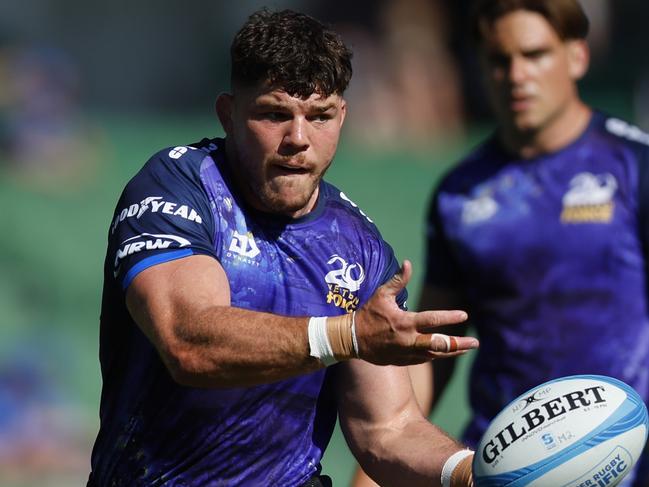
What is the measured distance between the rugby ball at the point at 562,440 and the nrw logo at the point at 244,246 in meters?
1.05

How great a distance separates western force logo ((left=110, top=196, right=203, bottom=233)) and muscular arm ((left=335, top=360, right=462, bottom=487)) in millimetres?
880

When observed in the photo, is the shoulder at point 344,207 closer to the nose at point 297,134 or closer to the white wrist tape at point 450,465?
the nose at point 297,134

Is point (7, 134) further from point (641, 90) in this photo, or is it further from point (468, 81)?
point (641, 90)

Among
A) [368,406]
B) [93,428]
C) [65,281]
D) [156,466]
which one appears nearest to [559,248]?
[368,406]

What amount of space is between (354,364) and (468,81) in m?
9.12

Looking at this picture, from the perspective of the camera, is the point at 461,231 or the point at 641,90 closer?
the point at 461,231

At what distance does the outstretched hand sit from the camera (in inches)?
157

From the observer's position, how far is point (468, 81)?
45.3ft

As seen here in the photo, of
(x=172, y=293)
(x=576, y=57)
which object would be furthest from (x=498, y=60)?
(x=172, y=293)

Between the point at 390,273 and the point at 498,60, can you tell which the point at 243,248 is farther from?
the point at 498,60

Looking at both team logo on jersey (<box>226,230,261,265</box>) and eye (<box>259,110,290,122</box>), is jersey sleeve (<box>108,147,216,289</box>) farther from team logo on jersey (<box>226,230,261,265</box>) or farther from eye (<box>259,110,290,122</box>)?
eye (<box>259,110,290,122</box>)

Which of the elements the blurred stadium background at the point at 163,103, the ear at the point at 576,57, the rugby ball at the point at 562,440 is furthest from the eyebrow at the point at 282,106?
the blurred stadium background at the point at 163,103

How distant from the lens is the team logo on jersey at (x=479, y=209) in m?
7.06

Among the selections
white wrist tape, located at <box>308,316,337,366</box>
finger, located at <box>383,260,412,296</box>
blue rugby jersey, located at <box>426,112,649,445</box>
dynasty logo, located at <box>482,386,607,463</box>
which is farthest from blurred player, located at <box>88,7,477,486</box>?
blue rugby jersey, located at <box>426,112,649,445</box>
